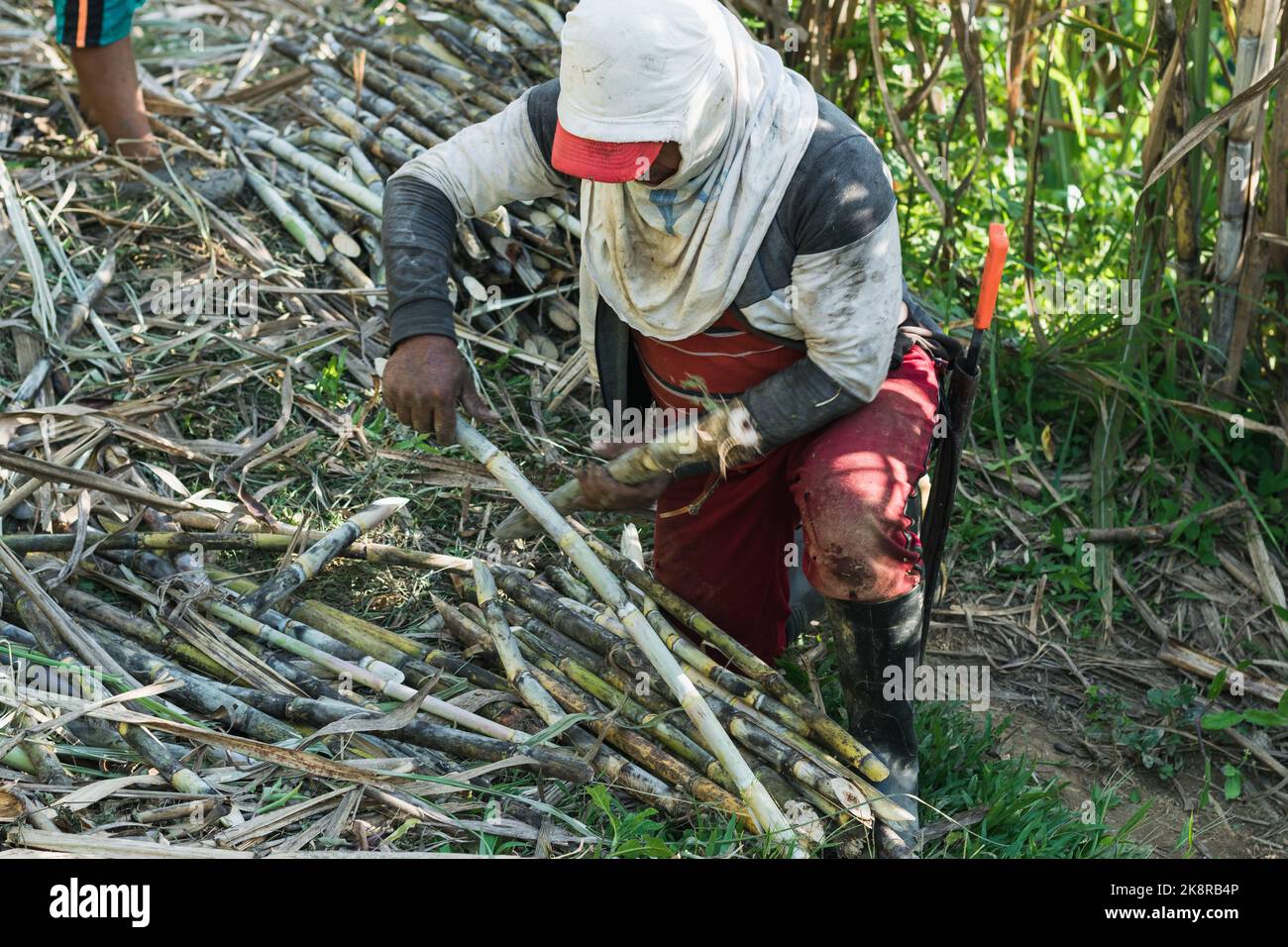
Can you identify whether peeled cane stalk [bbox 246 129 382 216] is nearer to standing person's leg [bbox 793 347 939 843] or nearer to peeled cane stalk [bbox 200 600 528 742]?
peeled cane stalk [bbox 200 600 528 742]

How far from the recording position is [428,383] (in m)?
2.64

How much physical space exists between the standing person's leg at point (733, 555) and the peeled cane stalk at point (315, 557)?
2.36 feet

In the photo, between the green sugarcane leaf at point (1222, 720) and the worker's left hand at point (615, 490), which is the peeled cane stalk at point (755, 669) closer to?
the worker's left hand at point (615, 490)

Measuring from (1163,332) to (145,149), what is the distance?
3420 mm

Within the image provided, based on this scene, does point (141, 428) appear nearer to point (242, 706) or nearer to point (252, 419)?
point (252, 419)

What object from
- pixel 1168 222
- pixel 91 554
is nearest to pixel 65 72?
pixel 91 554

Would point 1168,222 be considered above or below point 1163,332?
above

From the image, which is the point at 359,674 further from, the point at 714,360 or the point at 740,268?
the point at 740,268

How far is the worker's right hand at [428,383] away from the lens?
2646mm

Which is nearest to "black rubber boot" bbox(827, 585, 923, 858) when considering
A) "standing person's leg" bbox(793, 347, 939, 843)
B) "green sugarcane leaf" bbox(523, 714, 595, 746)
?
"standing person's leg" bbox(793, 347, 939, 843)

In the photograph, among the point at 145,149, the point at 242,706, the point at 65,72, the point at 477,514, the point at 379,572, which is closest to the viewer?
the point at 242,706

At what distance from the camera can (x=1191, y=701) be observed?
3.33 metres

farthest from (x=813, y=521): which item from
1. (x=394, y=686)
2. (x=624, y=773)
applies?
(x=394, y=686)

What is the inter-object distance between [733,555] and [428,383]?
0.90 metres
